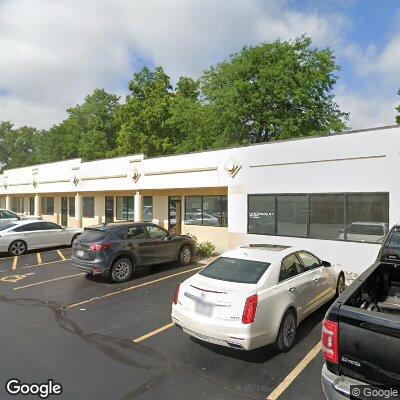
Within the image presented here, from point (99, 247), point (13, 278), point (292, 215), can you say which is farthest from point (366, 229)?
point (13, 278)

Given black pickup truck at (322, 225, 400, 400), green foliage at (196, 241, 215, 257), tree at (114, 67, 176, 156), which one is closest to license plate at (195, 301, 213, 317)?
black pickup truck at (322, 225, 400, 400)

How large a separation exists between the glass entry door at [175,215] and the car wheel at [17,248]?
6.95 meters

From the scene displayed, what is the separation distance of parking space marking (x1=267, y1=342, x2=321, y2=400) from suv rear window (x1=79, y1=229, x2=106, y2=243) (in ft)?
21.9

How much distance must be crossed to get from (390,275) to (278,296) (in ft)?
5.62

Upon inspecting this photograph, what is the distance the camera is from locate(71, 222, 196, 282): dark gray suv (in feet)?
33.7

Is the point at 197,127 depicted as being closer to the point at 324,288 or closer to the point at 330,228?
the point at 330,228

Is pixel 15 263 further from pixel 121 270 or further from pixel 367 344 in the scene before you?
pixel 367 344

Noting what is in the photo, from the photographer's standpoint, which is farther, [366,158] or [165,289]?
[366,158]

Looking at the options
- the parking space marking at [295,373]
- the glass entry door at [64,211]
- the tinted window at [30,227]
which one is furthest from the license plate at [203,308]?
the glass entry door at [64,211]

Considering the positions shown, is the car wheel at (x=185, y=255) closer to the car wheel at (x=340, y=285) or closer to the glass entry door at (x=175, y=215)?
the car wheel at (x=340, y=285)

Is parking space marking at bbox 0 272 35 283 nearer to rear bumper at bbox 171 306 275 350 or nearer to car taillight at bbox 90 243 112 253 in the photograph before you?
car taillight at bbox 90 243 112 253

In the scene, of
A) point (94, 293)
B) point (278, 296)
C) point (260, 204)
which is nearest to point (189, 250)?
point (260, 204)

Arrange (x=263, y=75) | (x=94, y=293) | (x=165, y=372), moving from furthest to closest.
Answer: (x=263, y=75), (x=94, y=293), (x=165, y=372)

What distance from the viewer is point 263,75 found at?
3122 cm
